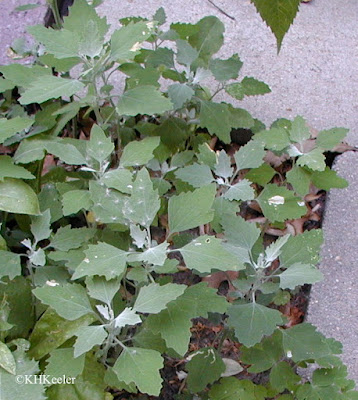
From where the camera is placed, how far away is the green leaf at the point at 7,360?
1.56 meters

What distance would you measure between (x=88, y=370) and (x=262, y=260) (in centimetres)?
65

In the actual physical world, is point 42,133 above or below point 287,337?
above

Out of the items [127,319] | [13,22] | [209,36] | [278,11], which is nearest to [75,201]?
[127,319]

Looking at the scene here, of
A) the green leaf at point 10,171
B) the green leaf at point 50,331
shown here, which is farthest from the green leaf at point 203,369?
the green leaf at point 10,171

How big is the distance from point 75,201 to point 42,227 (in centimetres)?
19

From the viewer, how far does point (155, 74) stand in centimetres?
215

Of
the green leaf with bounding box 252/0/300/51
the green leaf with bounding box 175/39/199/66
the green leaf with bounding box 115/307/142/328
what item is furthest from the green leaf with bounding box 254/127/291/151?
the green leaf with bounding box 252/0/300/51

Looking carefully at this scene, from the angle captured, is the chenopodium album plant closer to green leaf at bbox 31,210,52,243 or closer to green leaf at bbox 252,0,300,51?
green leaf at bbox 31,210,52,243

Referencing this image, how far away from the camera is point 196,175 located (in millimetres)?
1964

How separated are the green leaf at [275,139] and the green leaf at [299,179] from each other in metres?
0.10

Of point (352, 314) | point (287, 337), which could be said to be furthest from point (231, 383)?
point (352, 314)

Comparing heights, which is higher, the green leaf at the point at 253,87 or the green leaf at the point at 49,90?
the green leaf at the point at 49,90

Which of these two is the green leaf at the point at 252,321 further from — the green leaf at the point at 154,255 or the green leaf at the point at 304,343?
the green leaf at the point at 154,255

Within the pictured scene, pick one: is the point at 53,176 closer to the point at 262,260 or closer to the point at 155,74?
the point at 155,74
